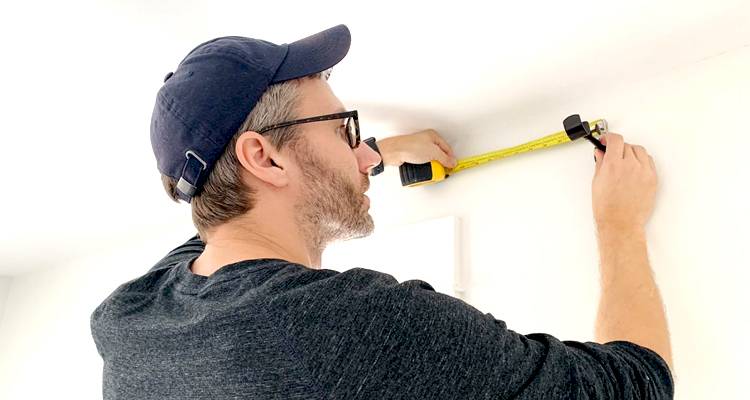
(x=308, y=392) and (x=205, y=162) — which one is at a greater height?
(x=205, y=162)

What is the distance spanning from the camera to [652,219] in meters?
1.27

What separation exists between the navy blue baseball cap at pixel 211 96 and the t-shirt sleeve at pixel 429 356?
0.41 meters

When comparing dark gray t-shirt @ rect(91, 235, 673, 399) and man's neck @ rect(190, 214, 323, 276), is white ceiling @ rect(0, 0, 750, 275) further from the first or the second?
dark gray t-shirt @ rect(91, 235, 673, 399)

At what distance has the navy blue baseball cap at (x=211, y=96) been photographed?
41.1 inches

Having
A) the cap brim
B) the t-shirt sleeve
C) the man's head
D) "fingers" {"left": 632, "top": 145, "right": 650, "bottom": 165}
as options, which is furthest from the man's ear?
"fingers" {"left": 632, "top": 145, "right": 650, "bottom": 165}

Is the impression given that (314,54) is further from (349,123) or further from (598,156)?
(598,156)

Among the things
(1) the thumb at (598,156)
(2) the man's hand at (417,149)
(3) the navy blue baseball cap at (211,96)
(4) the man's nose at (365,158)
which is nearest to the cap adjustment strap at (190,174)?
(3) the navy blue baseball cap at (211,96)

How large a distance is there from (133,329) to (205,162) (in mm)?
311

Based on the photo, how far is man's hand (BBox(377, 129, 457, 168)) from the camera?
1.61 metres

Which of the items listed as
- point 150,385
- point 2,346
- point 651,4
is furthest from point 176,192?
point 2,346

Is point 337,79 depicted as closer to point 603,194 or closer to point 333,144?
point 333,144

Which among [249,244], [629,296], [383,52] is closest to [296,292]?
[249,244]

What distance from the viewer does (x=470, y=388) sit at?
77 cm

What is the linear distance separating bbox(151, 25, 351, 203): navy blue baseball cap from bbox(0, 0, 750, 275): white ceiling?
0.71ft
